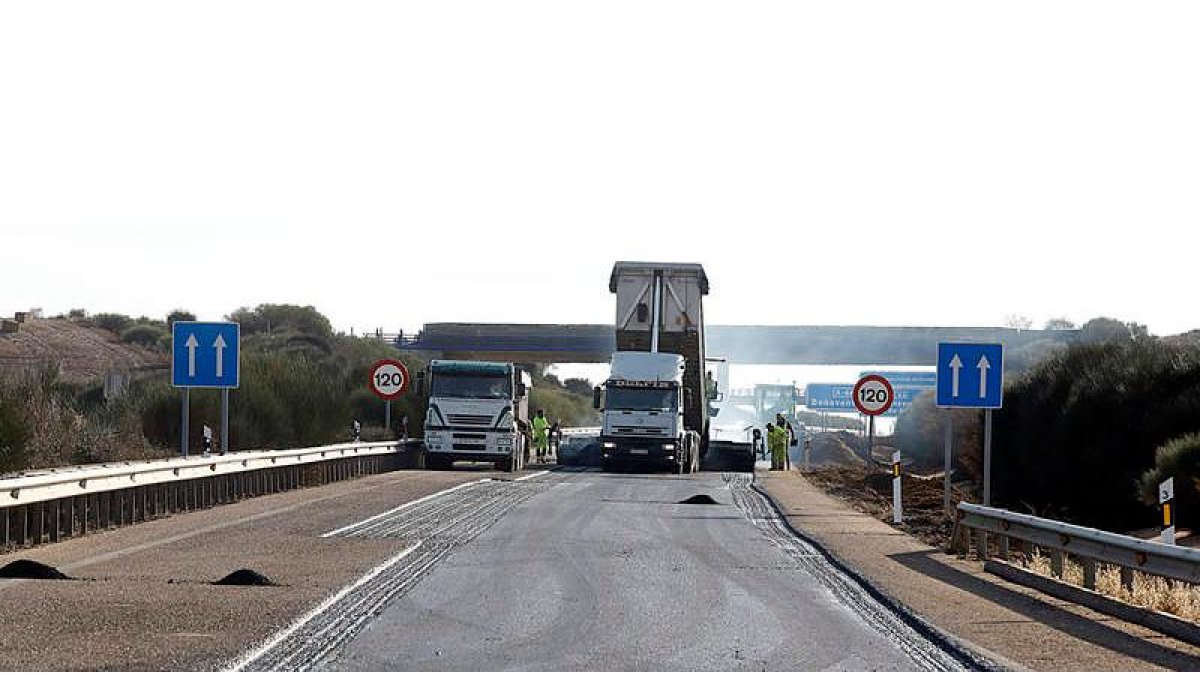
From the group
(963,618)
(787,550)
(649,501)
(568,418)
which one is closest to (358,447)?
(649,501)

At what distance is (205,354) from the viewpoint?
29031mm

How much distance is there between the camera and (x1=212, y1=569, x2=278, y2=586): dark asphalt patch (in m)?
15.8

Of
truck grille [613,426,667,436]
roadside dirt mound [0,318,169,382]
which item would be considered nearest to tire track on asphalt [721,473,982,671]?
truck grille [613,426,667,436]

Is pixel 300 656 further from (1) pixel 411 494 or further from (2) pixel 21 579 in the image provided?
(1) pixel 411 494

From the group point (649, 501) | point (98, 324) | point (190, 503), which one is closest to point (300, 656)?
point (190, 503)

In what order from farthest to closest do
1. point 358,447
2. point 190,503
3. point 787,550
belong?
1. point 358,447
2. point 190,503
3. point 787,550

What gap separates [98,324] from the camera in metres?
115

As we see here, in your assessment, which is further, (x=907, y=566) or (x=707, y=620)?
(x=907, y=566)

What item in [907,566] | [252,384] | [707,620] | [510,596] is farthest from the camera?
[252,384]

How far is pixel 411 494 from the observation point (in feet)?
105

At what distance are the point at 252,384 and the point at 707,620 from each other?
34.5m

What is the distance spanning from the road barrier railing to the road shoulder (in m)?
9.24

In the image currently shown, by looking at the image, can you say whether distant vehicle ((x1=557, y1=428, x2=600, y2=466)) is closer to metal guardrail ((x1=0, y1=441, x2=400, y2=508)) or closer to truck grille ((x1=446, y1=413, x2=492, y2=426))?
truck grille ((x1=446, y1=413, x2=492, y2=426))

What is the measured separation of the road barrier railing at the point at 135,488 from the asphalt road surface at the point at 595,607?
3115mm
